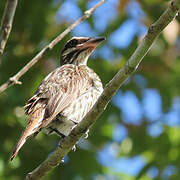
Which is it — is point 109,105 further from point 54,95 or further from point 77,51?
point 54,95

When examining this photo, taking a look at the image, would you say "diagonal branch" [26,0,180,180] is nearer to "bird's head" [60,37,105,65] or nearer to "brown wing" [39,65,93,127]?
"brown wing" [39,65,93,127]

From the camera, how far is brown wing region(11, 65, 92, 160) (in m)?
4.82

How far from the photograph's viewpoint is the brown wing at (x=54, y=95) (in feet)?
15.8

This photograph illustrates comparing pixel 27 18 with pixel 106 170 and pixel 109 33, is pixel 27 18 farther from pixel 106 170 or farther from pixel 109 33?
pixel 106 170

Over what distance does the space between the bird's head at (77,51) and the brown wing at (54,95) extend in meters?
0.57

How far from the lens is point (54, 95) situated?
5.20 m

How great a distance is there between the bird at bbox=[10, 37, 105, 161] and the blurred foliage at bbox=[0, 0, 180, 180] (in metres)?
0.80

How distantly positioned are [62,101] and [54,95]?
0.39ft

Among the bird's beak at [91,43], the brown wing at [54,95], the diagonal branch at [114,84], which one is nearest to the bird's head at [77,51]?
the bird's beak at [91,43]

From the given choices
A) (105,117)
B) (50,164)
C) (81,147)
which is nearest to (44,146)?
(81,147)

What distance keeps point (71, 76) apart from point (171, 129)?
178 centimetres

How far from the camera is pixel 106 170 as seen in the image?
687cm

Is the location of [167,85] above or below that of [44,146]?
below

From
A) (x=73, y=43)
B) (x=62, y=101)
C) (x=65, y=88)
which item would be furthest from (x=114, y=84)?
(x=73, y=43)
